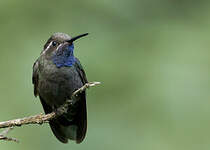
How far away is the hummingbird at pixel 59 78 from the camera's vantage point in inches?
245

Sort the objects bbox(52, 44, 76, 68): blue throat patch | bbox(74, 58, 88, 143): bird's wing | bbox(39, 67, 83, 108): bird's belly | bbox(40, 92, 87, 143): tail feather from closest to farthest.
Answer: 1. bbox(39, 67, 83, 108): bird's belly
2. bbox(52, 44, 76, 68): blue throat patch
3. bbox(74, 58, 88, 143): bird's wing
4. bbox(40, 92, 87, 143): tail feather

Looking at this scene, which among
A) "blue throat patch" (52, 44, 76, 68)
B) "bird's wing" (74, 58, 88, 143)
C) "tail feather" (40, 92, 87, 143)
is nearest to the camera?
"blue throat patch" (52, 44, 76, 68)

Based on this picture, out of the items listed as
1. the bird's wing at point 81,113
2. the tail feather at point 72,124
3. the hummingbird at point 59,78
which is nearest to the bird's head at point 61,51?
the hummingbird at point 59,78

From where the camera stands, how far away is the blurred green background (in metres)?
6.35

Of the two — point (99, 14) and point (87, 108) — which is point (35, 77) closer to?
point (87, 108)

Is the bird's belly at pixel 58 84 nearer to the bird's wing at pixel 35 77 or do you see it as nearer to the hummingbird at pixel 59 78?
the hummingbird at pixel 59 78

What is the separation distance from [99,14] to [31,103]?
224cm

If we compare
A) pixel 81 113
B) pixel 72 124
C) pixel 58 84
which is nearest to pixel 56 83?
pixel 58 84

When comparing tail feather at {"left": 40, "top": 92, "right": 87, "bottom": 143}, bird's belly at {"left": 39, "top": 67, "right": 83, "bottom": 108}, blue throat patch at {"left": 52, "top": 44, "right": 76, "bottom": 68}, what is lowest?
tail feather at {"left": 40, "top": 92, "right": 87, "bottom": 143}

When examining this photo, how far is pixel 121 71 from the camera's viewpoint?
23.4 feet

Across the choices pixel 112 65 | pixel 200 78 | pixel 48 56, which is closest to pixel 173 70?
pixel 200 78

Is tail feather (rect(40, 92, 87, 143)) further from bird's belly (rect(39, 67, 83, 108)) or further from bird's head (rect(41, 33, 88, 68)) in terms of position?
bird's head (rect(41, 33, 88, 68))

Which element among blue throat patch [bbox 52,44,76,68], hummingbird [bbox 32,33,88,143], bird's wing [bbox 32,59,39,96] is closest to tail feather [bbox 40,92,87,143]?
hummingbird [bbox 32,33,88,143]

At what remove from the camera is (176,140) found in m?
6.52
